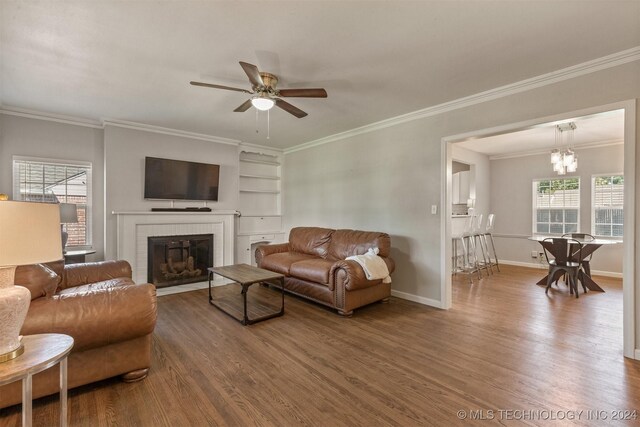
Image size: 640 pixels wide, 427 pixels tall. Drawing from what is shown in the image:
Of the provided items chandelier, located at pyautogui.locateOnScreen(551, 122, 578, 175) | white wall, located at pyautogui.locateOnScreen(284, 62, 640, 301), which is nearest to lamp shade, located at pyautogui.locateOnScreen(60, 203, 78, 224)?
white wall, located at pyautogui.locateOnScreen(284, 62, 640, 301)

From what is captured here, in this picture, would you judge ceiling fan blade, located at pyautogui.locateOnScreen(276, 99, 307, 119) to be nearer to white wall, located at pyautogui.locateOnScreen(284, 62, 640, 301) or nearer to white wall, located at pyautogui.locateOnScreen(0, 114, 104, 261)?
white wall, located at pyautogui.locateOnScreen(284, 62, 640, 301)

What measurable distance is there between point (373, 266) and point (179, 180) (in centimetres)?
337

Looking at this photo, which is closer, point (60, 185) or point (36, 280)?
point (36, 280)

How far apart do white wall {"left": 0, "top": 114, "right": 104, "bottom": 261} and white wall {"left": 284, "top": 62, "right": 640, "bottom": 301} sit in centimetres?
335

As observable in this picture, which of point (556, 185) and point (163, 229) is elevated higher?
point (556, 185)

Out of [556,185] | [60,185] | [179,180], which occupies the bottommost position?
[60,185]

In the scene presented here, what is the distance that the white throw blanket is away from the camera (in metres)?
3.56

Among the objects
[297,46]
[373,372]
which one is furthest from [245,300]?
[297,46]

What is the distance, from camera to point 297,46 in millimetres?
2389

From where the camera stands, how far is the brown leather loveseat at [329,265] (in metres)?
3.52

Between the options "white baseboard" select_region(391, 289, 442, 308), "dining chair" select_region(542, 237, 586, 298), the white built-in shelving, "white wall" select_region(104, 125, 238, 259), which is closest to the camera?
"white baseboard" select_region(391, 289, 442, 308)

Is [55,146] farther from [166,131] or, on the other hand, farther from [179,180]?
[179,180]

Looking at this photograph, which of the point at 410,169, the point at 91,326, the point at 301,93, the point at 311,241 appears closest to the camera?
the point at 91,326

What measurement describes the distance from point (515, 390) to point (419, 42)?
2.65m
